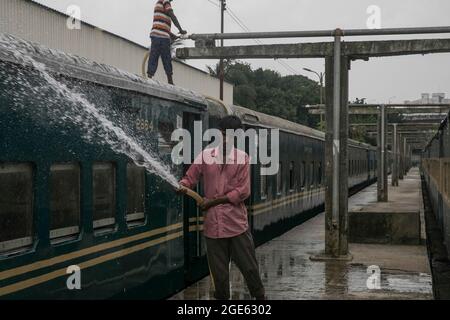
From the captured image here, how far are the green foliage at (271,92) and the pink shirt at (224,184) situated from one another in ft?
205

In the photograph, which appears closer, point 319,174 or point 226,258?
point 226,258

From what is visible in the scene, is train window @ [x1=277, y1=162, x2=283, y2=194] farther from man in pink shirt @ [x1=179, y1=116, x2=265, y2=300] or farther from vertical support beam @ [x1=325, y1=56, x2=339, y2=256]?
man in pink shirt @ [x1=179, y1=116, x2=265, y2=300]

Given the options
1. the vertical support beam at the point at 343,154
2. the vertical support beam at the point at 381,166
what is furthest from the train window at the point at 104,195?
the vertical support beam at the point at 381,166

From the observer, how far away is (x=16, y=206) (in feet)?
15.7

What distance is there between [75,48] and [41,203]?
15.7 m

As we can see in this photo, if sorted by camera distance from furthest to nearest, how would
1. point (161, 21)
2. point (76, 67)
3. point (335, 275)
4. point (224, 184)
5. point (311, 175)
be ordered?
point (311, 175) → point (161, 21) → point (335, 275) → point (224, 184) → point (76, 67)

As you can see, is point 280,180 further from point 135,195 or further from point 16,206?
point 16,206

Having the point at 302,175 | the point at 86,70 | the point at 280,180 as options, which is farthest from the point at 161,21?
the point at 302,175

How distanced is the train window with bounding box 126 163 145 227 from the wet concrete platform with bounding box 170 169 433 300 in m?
1.38

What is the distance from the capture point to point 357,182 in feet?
116

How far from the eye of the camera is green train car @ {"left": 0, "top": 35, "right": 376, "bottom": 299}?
4.80m

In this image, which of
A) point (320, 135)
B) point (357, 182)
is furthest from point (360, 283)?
point (357, 182)

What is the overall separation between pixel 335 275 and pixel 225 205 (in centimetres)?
437

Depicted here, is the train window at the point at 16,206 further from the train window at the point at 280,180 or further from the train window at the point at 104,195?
the train window at the point at 280,180
